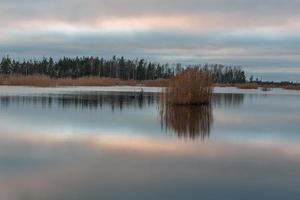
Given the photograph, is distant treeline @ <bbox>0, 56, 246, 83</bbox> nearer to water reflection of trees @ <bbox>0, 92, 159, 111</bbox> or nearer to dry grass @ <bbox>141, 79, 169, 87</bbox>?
dry grass @ <bbox>141, 79, 169, 87</bbox>

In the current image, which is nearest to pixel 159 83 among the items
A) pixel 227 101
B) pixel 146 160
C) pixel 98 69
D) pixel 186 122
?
pixel 227 101

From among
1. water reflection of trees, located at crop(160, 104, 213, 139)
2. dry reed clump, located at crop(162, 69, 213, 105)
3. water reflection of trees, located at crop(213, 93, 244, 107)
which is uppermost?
dry reed clump, located at crop(162, 69, 213, 105)

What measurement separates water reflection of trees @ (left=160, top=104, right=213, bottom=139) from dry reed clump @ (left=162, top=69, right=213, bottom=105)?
2.56 ft

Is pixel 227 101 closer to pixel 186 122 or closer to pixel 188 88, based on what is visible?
pixel 188 88

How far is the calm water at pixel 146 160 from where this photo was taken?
4.88 metres

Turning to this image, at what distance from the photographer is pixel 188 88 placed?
1698 cm

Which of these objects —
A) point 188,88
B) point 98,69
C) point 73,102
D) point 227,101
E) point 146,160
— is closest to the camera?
point 146,160

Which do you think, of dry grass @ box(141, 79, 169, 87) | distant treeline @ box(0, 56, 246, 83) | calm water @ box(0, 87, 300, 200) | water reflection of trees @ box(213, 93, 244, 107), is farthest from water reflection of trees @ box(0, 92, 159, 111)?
distant treeline @ box(0, 56, 246, 83)

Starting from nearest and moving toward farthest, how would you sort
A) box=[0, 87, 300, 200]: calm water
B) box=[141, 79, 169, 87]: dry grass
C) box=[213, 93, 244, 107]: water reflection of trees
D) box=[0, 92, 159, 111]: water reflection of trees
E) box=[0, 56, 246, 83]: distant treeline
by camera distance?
1. box=[0, 87, 300, 200]: calm water
2. box=[0, 92, 159, 111]: water reflection of trees
3. box=[141, 79, 169, 87]: dry grass
4. box=[213, 93, 244, 107]: water reflection of trees
5. box=[0, 56, 246, 83]: distant treeline

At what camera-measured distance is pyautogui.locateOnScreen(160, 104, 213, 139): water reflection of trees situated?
32.0 ft

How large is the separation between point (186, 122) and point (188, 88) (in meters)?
5.50

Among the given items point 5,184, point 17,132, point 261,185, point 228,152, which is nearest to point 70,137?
point 17,132

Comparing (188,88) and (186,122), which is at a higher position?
(188,88)

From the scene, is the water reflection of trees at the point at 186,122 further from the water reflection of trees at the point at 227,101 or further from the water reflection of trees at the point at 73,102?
the water reflection of trees at the point at 227,101
